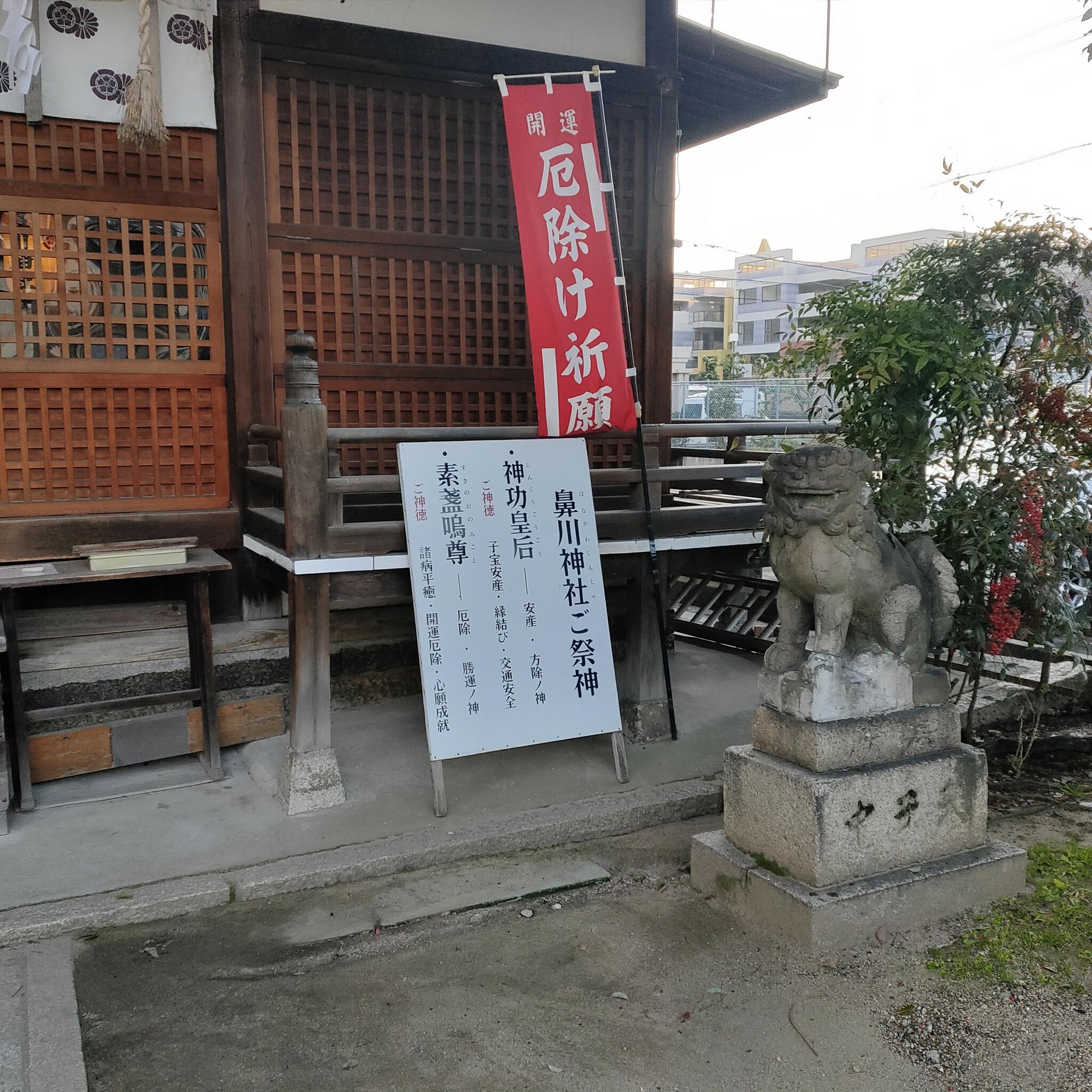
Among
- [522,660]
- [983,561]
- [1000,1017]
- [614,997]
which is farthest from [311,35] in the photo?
[1000,1017]

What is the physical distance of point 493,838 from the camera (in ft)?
18.0

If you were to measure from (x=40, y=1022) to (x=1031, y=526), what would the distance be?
5654mm

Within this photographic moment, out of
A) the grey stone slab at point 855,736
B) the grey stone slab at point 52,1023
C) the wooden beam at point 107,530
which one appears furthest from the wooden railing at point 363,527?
the grey stone slab at point 855,736

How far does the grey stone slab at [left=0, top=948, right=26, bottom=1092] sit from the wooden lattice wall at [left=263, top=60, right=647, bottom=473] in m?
4.10

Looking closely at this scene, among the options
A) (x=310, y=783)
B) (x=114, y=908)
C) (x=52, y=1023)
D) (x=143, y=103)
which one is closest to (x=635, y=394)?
(x=310, y=783)

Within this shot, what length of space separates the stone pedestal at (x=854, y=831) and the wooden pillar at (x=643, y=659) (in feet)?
6.57

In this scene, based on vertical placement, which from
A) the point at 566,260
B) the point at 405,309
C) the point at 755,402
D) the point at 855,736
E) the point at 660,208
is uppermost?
the point at 660,208

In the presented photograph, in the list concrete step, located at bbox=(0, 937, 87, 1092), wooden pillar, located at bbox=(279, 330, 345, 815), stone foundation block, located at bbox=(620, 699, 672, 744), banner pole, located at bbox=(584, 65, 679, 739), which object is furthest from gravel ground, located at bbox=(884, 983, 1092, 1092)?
wooden pillar, located at bbox=(279, 330, 345, 815)

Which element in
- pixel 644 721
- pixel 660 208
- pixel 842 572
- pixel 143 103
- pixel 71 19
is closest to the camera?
pixel 842 572

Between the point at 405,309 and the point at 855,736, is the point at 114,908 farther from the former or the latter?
the point at 405,309

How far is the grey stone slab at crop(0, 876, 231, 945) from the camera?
14.6 feet

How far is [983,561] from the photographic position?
230 inches

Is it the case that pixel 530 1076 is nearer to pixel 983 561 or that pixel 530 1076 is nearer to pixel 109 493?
pixel 983 561

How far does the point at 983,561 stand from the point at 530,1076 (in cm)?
406
